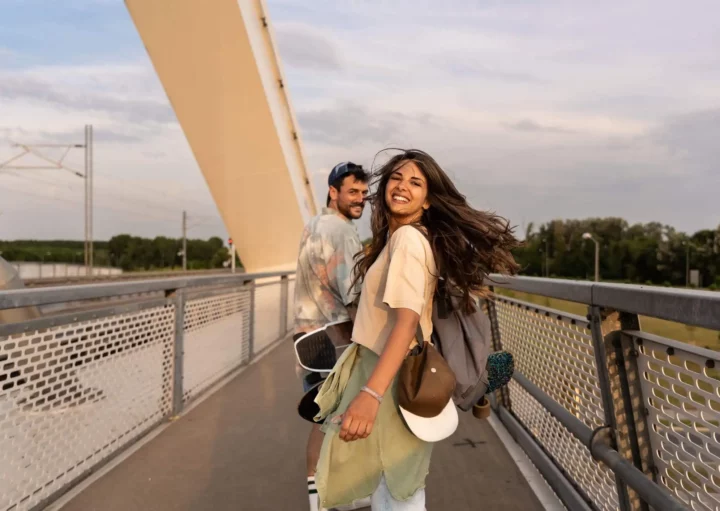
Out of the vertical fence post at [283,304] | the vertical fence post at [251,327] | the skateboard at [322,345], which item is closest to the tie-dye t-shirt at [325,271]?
the skateboard at [322,345]

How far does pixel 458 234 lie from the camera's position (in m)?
1.79

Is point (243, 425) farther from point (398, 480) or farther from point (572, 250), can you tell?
point (572, 250)

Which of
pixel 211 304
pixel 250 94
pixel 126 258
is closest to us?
pixel 211 304

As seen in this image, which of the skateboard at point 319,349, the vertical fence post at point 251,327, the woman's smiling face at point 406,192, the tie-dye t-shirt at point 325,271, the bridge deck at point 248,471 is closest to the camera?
the woman's smiling face at point 406,192

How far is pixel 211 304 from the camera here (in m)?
5.50

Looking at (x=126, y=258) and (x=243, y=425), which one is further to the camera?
(x=126, y=258)

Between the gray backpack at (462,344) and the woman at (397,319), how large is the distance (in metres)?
0.03

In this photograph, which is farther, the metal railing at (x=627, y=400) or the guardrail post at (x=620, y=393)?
the guardrail post at (x=620, y=393)

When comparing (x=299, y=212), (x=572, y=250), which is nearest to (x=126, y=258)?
(x=572, y=250)

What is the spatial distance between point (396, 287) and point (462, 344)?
266 mm

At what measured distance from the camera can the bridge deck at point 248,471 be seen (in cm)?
297

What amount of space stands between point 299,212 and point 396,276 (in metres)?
9.96

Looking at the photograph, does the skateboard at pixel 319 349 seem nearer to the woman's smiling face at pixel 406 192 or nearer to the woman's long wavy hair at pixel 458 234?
the woman's long wavy hair at pixel 458 234

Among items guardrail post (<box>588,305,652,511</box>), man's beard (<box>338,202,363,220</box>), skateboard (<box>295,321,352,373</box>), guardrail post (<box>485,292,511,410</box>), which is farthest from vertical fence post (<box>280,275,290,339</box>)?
guardrail post (<box>588,305,652,511</box>)
